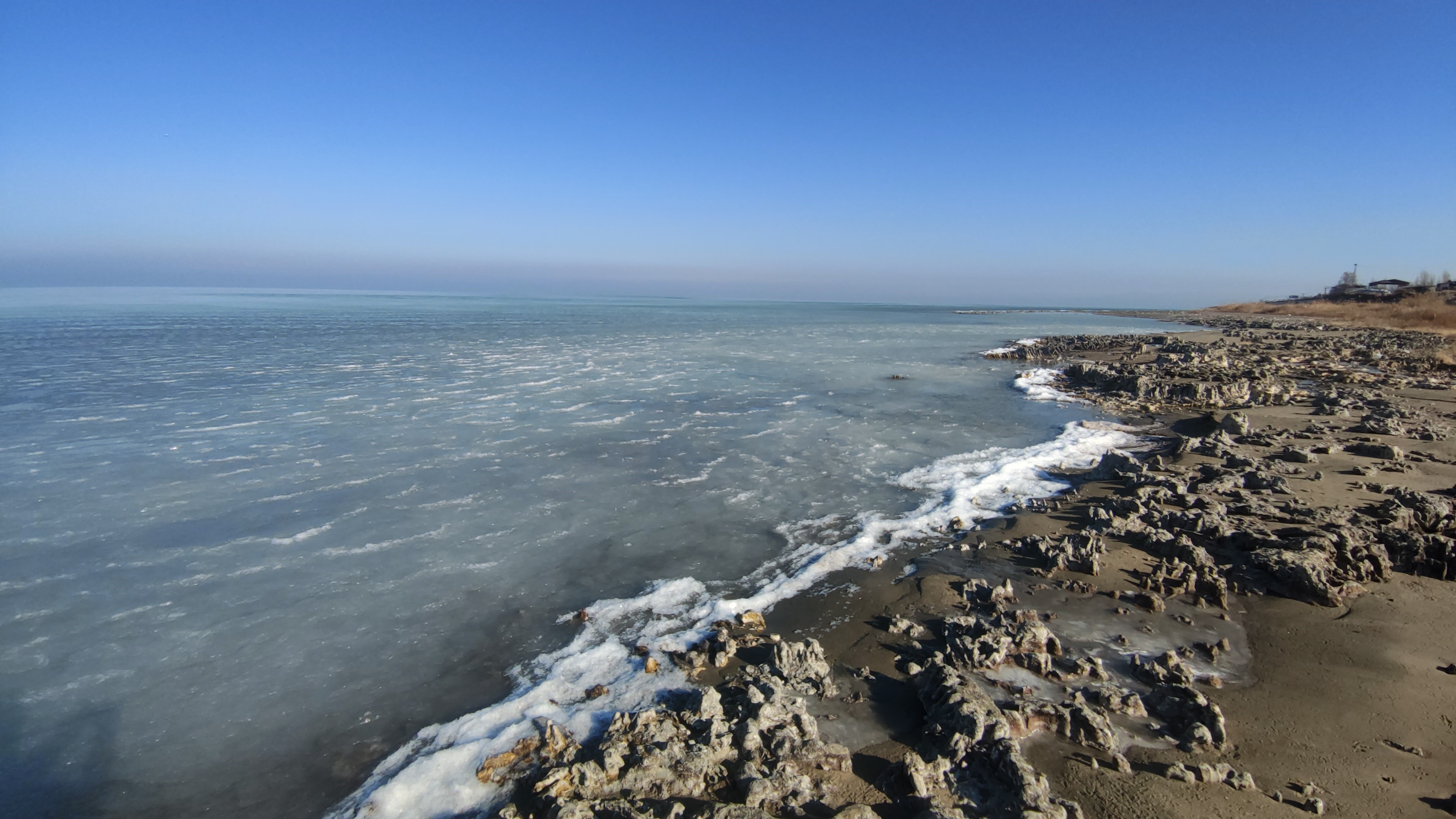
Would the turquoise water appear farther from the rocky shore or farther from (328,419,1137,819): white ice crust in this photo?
the rocky shore

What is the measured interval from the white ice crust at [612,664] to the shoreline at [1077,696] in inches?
8.5

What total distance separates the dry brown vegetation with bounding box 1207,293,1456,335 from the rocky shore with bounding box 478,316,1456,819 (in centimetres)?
4103

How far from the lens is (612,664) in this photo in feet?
16.6

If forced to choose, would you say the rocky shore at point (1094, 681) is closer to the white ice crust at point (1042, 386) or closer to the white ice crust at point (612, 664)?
the white ice crust at point (612, 664)

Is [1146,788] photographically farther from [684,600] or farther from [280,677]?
[280,677]

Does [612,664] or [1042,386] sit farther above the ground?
[1042,386]

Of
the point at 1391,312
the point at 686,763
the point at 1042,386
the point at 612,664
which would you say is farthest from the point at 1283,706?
the point at 1391,312

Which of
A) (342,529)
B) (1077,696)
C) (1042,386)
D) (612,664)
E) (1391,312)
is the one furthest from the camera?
(1391,312)

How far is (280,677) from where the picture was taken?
4988 millimetres

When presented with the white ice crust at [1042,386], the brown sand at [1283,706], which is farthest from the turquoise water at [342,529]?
the brown sand at [1283,706]

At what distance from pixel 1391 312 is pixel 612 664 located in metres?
67.0

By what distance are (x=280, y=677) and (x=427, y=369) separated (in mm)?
18549

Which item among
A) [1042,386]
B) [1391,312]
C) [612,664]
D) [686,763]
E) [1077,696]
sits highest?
[1391,312]

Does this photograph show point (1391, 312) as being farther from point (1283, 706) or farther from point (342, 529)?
point (342, 529)
